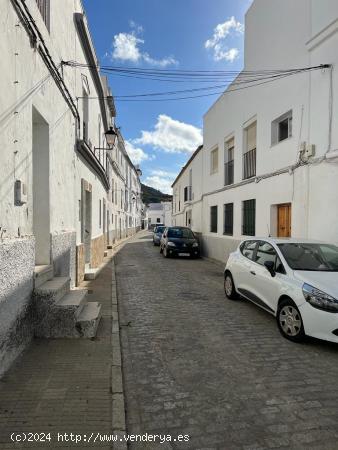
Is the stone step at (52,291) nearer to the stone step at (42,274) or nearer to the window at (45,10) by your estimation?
the stone step at (42,274)

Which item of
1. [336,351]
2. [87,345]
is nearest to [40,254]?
[87,345]

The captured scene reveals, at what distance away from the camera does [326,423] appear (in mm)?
2867

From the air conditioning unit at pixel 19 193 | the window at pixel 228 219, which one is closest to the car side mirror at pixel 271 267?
the air conditioning unit at pixel 19 193

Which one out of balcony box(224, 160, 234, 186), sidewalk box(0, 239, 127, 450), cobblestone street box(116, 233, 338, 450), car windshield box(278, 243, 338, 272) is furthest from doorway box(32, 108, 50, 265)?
balcony box(224, 160, 234, 186)

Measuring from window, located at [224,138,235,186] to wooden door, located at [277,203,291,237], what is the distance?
169 inches

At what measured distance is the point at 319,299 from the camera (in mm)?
4414

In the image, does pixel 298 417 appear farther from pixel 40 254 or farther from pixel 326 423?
pixel 40 254

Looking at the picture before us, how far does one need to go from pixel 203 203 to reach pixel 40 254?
43.3ft

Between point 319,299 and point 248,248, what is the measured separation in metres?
2.60

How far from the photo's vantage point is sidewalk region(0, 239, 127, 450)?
273cm

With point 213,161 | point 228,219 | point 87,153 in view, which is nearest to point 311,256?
point 87,153

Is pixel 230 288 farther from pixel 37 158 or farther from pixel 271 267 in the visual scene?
pixel 37 158

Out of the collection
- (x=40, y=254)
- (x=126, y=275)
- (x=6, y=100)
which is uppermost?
(x=6, y=100)

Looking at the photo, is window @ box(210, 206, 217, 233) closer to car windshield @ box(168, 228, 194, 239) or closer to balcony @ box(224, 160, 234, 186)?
car windshield @ box(168, 228, 194, 239)
